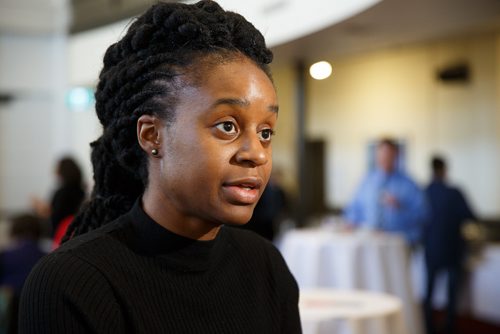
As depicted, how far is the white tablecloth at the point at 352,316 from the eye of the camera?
2.38 meters

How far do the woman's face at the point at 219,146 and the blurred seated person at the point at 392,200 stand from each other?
14.1 ft

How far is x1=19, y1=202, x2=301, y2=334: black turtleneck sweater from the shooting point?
972 mm

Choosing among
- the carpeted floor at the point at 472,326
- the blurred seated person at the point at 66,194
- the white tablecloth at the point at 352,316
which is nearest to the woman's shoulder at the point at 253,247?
the white tablecloth at the point at 352,316

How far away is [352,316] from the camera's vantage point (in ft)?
7.88

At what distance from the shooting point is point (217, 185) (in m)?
1.02

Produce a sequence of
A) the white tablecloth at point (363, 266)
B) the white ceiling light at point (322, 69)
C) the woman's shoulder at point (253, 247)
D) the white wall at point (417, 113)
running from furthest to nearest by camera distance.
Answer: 1. the white wall at point (417, 113)
2. the white tablecloth at point (363, 266)
3. the white ceiling light at point (322, 69)
4. the woman's shoulder at point (253, 247)

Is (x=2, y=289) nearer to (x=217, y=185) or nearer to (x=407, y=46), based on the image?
(x=217, y=185)

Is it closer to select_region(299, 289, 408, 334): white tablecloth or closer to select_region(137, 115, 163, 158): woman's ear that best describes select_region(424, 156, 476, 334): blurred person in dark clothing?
select_region(299, 289, 408, 334): white tablecloth

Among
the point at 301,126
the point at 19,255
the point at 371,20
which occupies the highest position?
the point at 371,20

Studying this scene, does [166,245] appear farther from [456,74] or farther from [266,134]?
[456,74]

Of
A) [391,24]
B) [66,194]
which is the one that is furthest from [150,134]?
[391,24]

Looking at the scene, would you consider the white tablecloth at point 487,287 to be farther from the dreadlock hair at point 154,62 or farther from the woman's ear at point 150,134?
the woman's ear at point 150,134

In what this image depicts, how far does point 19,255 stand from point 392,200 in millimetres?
2697

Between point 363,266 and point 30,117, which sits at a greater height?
point 30,117
